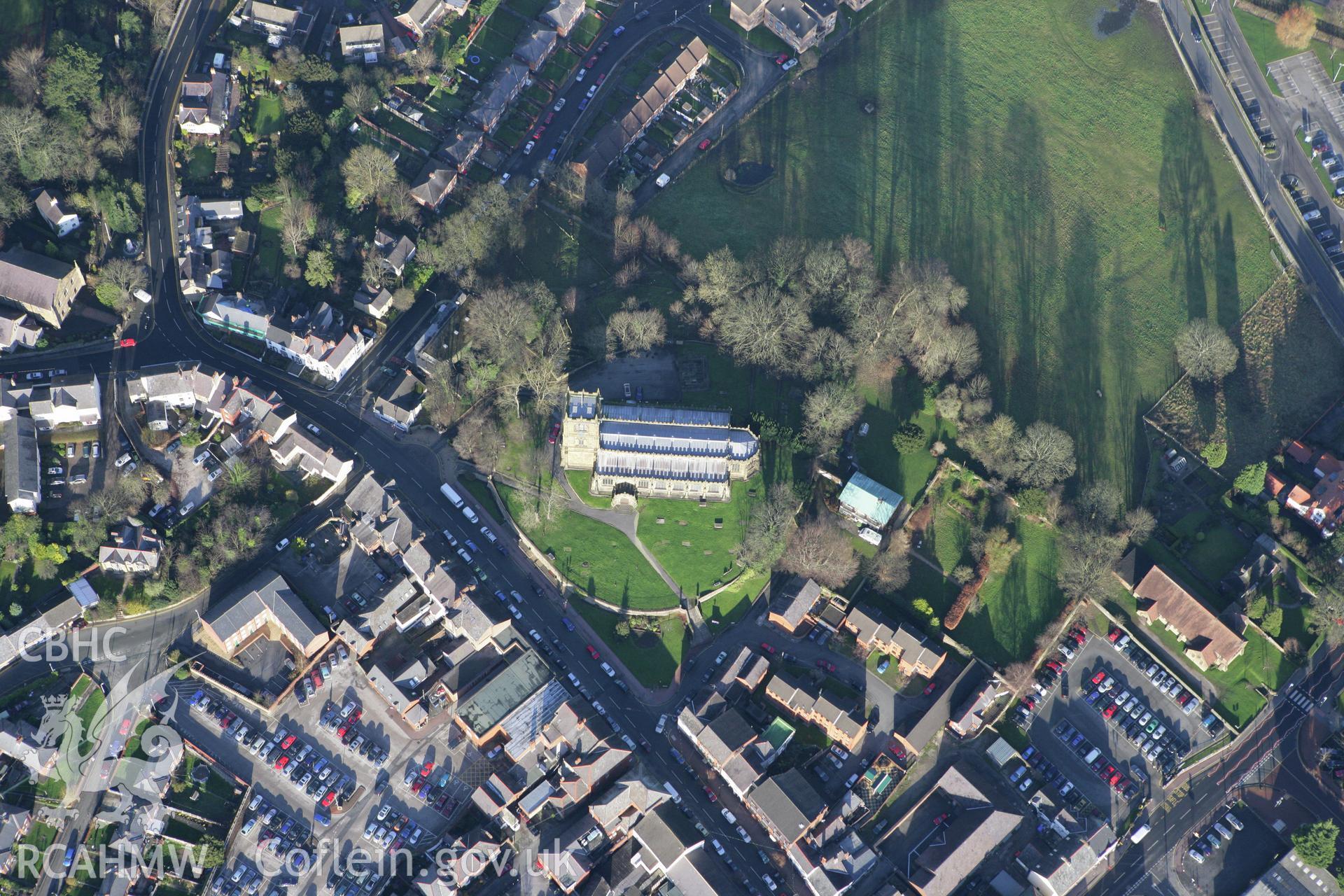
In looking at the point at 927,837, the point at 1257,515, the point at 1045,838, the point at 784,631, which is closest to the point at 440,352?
the point at 784,631

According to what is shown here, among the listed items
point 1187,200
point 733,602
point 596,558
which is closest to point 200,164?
point 596,558

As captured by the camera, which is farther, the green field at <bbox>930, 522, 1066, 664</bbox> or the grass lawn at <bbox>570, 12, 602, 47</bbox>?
the grass lawn at <bbox>570, 12, 602, 47</bbox>

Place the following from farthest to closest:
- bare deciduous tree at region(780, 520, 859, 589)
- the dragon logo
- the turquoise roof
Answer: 1. the turquoise roof
2. bare deciduous tree at region(780, 520, 859, 589)
3. the dragon logo

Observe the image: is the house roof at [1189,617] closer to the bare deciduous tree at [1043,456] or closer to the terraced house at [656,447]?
the bare deciduous tree at [1043,456]

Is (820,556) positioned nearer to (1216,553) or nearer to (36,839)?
(1216,553)

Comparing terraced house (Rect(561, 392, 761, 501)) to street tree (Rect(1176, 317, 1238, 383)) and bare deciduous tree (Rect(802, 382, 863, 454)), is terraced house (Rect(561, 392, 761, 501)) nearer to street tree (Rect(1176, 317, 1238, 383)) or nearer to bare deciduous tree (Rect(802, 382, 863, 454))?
bare deciduous tree (Rect(802, 382, 863, 454))

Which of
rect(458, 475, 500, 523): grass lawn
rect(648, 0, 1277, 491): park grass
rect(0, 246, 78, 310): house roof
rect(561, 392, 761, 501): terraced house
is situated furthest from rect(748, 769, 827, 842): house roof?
rect(0, 246, 78, 310): house roof
